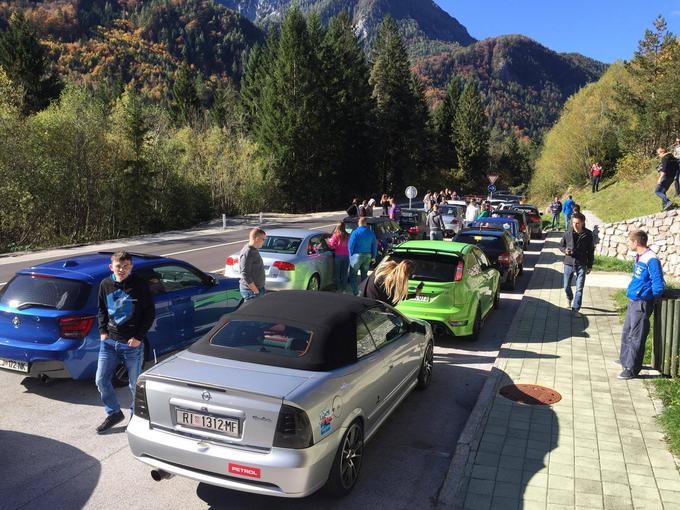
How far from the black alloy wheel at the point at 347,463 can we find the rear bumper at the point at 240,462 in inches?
4.8

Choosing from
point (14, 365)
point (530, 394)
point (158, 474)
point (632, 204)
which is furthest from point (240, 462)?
point (632, 204)

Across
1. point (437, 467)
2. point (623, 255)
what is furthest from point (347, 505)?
point (623, 255)

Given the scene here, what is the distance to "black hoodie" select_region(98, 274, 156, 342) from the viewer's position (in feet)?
18.1

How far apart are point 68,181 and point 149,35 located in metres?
161

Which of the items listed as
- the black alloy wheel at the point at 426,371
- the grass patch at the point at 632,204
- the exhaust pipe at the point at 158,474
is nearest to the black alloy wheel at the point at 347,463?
the exhaust pipe at the point at 158,474

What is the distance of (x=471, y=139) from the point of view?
8238 cm

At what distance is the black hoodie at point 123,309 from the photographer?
551cm

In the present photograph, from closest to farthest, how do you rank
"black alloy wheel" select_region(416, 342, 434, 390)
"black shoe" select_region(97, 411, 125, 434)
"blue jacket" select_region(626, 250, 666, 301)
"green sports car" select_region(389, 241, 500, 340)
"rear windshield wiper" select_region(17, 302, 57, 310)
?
"black shoe" select_region(97, 411, 125, 434)
"rear windshield wiper" select_region(17, 302, 57, 310)
"blue jacket" select_region(626, 250, 666, 301)
"black alloy wheel" select_region(416, 342, 434, 390)
"green sports car" select_region(389, 241, 500, 340)

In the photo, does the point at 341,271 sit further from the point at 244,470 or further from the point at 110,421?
the point at 244,470

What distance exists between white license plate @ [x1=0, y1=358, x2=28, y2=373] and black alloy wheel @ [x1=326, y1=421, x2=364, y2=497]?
3.95 m

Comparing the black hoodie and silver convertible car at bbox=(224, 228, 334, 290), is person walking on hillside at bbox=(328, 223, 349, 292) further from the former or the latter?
the black hoodie

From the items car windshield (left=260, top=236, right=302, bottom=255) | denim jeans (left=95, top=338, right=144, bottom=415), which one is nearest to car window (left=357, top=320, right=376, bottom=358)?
denim jeans (left=95, top=338, right=144, bottom=415)

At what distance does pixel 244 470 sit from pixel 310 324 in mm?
1362

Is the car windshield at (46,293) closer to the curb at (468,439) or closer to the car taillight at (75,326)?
the car taillight at (75,326)
